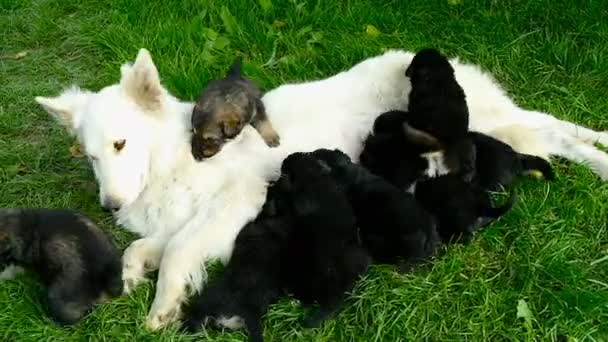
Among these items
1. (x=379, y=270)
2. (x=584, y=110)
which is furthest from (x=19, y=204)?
(x=584, y=110)

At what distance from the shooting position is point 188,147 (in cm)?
456

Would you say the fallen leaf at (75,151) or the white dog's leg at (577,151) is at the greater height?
the white dog's leg at (577,151)

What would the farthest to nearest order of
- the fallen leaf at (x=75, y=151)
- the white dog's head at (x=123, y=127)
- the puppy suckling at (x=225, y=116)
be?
1. the fallen leaf at (x=75, y=151)
2. the puppy suckling at (x=225, y=116)
3. the white dog's head at (x=123, y=127)

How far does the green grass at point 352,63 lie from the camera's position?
12.5 ft

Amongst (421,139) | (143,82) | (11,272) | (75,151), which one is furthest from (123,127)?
(421,139)

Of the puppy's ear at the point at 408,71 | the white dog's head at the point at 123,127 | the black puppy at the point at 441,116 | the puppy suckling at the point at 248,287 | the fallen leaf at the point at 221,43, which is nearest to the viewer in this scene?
the puppy suckling at the point at 248,287

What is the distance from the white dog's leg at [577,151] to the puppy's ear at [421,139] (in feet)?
3.38

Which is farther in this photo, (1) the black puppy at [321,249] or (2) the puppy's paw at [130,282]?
(2) the puppy's paw at [130,282]

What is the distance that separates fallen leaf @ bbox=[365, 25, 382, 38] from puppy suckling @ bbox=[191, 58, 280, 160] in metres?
1.77

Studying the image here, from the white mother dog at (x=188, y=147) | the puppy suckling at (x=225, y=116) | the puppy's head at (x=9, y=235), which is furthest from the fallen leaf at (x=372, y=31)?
the puppy's head at (x=9, y=235)

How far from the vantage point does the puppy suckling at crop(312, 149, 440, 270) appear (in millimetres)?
3877

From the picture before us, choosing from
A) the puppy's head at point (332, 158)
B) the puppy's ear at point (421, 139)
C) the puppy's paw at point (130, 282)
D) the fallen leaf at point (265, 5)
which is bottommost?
the puppy's paw at point (130, 282)

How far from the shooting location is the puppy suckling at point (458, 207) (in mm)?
4109

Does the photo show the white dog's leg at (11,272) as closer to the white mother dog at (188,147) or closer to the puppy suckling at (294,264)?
the white mother dog at (188,147)
